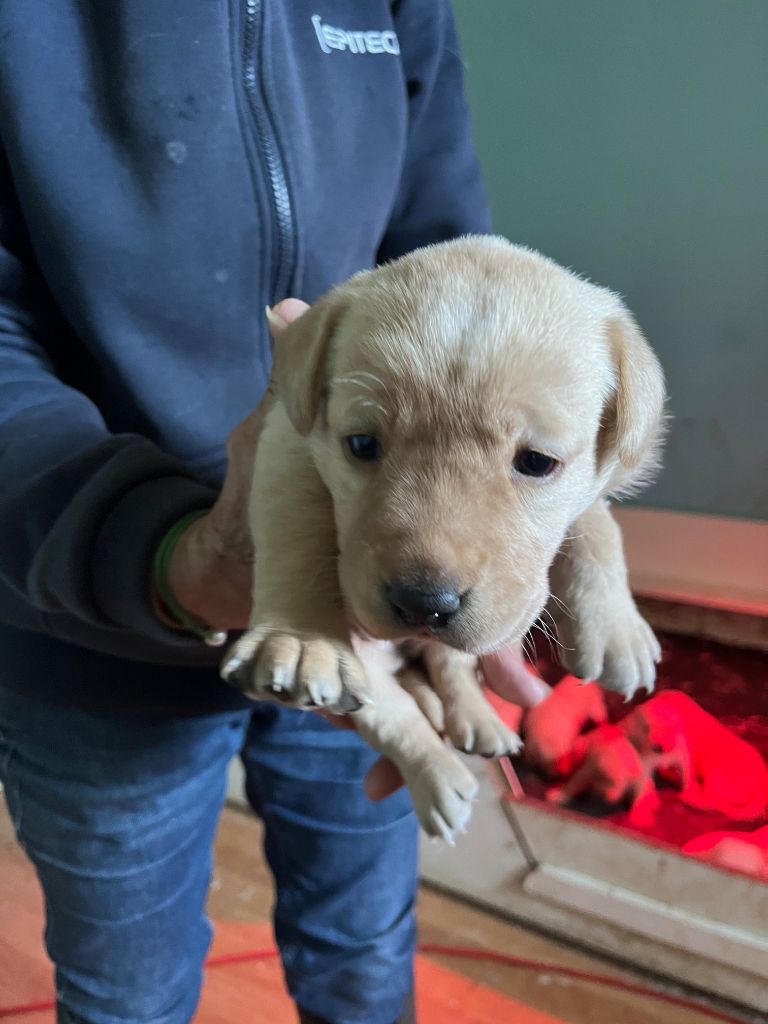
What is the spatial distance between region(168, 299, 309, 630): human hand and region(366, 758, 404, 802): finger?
0.24 meters

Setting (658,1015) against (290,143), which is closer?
(290,143)

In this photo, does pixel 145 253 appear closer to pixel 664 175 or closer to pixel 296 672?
pixel 296 672

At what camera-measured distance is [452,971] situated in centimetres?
207

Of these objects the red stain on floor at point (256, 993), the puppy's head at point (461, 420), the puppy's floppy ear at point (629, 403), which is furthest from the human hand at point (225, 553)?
the red stain on floor at point (256, 993)

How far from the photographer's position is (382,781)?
1.04 metres

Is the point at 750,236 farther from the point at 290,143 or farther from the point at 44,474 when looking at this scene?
the point at 44,474

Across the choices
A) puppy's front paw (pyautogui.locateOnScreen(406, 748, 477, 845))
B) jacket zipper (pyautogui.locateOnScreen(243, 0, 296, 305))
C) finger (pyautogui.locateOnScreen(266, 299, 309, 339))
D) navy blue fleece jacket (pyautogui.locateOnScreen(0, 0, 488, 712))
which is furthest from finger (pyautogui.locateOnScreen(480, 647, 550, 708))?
jacket zipper (pyautogui.locateOnScreen(243, 0, 296, 305))

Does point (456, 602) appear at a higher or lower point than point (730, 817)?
higher

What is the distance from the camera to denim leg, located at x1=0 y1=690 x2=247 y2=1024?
1.15 metres

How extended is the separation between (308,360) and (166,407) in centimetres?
30

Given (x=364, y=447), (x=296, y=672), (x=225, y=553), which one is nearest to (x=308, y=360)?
(x=364, y=447)

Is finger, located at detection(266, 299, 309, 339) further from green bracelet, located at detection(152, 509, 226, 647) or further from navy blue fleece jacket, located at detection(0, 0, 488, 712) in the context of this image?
green bracelet, located at detection(152, 509, 226, 647)

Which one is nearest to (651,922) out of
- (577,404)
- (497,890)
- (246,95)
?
(497,890)

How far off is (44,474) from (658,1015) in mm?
1802
